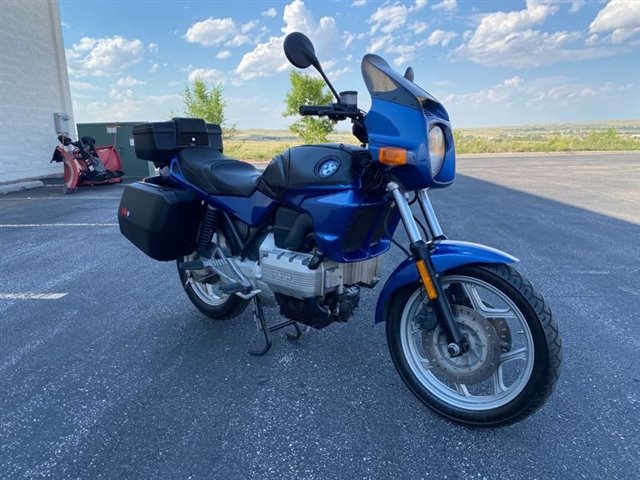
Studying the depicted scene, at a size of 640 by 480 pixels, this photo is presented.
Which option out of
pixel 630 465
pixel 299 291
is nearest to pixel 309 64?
pixel 299 291

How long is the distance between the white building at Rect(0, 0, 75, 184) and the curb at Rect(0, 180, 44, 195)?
602 mm

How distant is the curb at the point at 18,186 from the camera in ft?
32.8

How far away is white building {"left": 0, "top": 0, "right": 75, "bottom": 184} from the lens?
36.1ft

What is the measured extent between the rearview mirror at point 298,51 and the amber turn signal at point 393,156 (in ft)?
1.68

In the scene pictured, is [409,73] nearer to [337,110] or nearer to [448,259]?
[337,110]

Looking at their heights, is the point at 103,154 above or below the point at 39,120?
below

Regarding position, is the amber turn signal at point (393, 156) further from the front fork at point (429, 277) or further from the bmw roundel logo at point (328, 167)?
the bmw roundel logo at point (328, 167)

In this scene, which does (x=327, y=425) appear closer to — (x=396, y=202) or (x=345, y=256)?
(x=345, y=256)

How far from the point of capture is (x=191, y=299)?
3260 millimetres

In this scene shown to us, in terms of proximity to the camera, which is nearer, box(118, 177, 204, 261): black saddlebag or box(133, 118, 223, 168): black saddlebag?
box(118, 177, 204, 261): black saddlebag

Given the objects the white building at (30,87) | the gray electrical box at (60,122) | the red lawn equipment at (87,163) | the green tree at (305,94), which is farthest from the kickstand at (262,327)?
the green tree at (305,94)

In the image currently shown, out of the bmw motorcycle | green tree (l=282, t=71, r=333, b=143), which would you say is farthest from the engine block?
green tree (l=282, t=71, r=333, b=143)

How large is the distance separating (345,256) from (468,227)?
4.32 m

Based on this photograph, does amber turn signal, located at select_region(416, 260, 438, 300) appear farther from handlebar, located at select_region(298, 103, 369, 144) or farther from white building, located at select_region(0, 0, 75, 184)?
white building, located at select_region(0, 0, 75, 184)
